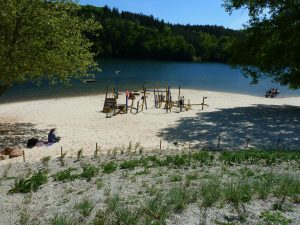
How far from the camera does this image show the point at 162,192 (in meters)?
11.3

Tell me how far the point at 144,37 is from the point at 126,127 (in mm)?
145156

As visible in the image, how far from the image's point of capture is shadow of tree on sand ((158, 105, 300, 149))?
939 inches

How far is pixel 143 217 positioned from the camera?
905cm

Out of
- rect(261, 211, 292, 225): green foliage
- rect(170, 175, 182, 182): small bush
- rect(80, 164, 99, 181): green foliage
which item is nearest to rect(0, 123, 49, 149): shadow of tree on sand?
rect(80, 164, 99, 181): green foliage

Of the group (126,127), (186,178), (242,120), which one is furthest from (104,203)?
(242,120)

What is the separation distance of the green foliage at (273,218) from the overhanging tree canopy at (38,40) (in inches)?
686

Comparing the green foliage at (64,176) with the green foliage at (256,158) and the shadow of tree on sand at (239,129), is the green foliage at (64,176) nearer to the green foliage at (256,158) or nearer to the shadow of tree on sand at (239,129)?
the green foliage at (256,158)

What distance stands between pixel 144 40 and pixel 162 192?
16222 centimetres

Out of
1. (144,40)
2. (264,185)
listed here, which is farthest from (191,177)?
(144,40)

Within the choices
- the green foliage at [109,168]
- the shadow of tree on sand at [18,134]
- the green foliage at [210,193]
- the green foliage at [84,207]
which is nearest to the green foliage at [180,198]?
the green foliage at [210,193]

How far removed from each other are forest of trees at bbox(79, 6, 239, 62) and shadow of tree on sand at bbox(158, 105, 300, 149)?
411 feet

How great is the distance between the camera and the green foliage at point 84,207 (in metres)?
9.53

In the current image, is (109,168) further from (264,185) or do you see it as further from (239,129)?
(239,129)

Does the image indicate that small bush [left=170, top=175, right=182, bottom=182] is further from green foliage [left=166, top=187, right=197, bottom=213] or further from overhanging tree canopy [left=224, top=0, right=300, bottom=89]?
overhanging tree canopy [left=224, top=0, right=300, bottom=89]
